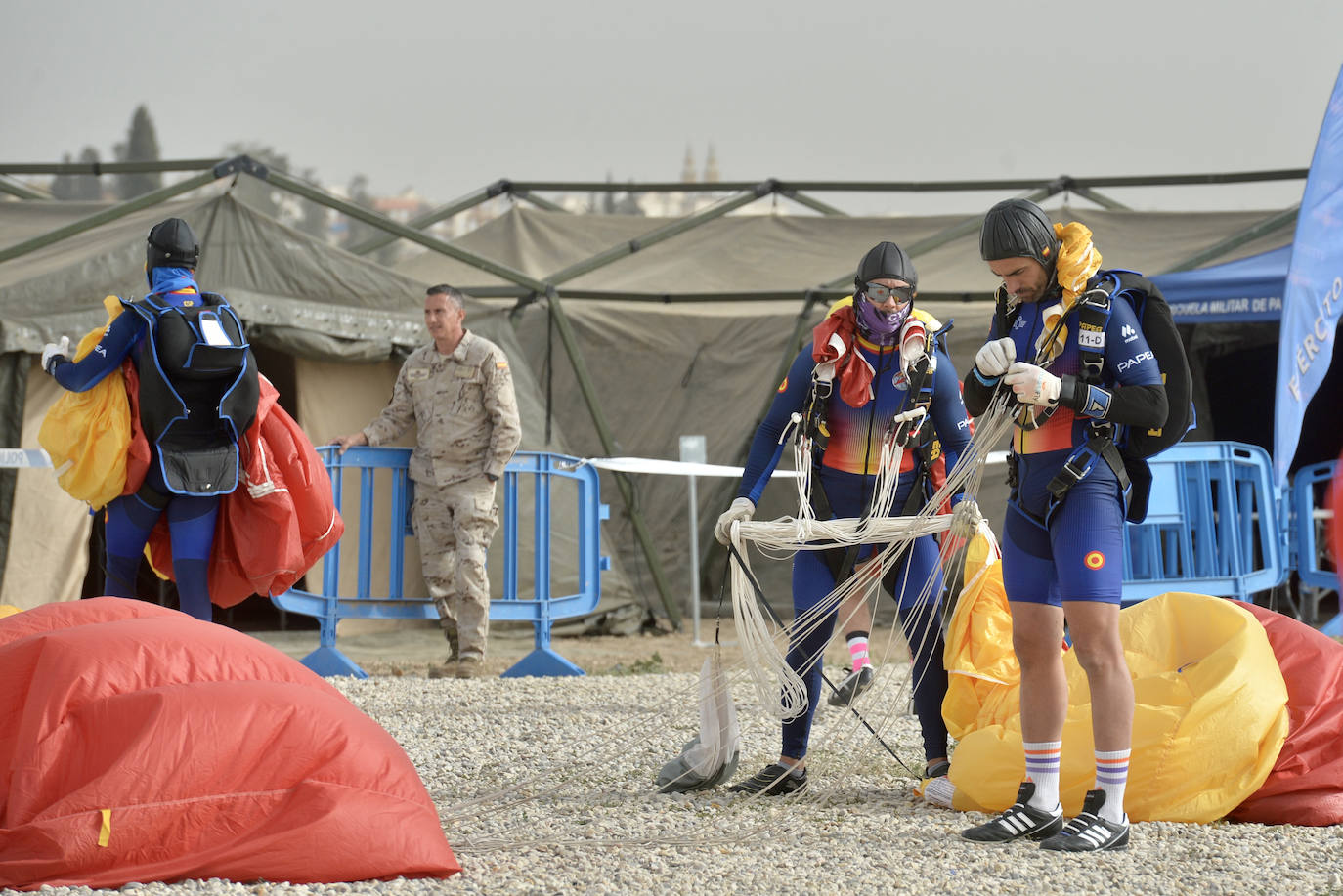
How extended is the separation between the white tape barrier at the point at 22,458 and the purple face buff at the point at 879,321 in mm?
4974

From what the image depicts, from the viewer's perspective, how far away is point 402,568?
697 cm

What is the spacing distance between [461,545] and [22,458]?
251 cm

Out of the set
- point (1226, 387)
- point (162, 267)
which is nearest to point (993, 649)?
point (162, 267)

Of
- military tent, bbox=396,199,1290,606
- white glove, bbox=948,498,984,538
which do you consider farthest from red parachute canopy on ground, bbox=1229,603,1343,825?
military tent, bbox=396,199,1290,606

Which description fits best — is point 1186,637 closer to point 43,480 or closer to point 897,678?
point 897,678

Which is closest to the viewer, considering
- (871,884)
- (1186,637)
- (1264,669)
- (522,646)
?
(871,884)

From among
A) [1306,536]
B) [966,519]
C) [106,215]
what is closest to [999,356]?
[966,519]

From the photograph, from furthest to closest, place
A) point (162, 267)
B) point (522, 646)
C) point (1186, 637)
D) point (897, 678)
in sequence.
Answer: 1. point (522, 646)
2. point (897, 678)
3. point (162, 267)
4. point (1186, 637)

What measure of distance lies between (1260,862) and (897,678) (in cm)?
354

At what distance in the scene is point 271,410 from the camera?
16.0 feet

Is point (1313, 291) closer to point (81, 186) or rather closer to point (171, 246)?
point (171, 246)

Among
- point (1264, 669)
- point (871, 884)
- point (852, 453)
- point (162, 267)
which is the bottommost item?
point (871, 884)

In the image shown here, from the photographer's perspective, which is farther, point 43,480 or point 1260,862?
point 43,480

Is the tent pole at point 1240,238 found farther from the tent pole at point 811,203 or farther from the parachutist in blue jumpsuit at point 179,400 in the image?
the parachutist in blue jumpsuit at point 179,400
